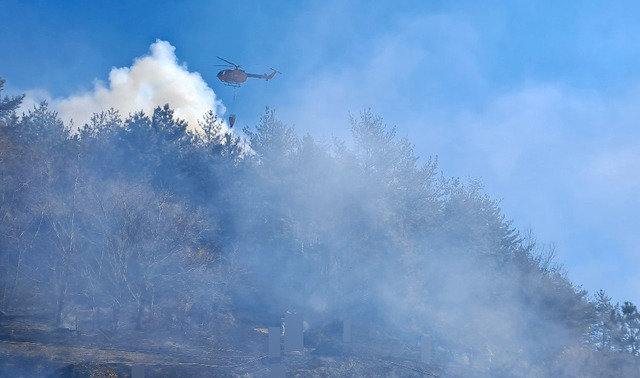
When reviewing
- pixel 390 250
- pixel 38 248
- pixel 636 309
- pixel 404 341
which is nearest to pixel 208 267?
pixel 38 248

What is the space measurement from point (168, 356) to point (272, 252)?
11.1 metres

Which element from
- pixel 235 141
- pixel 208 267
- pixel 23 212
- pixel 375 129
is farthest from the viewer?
pixel 235 141

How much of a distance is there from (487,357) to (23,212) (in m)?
27.4

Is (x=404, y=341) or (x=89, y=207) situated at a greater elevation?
(x=89, y=207)

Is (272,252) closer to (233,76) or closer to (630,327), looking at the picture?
(233,76)

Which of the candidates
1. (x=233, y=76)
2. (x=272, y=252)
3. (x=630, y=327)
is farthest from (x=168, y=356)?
(x=630, y=327)

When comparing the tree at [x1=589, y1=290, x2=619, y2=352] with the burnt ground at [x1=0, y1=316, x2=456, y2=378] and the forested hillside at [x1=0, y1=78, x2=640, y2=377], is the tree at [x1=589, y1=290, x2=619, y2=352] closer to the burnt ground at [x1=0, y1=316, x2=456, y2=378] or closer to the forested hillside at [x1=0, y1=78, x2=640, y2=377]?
the forested hillside at [x1=0, y1=78, x2=640, y2=377]

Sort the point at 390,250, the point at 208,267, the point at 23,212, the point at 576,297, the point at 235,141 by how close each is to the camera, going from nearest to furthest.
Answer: the point at 23,212, the point at 208,267, the point at 390,250, the point at 576,297, the point at 235,141

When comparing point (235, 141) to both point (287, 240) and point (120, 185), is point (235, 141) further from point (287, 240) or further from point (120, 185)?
point (120, 185)

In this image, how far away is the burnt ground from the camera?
62.4ft

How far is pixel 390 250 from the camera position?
31.9 m

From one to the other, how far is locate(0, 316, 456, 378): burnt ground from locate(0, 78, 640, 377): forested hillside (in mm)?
329

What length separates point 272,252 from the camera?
3231cm

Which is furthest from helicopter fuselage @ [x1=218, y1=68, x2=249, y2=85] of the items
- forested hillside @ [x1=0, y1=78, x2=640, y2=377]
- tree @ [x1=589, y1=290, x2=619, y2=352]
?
tree @ [x1=589, y1=290, x2=619, y2=352]
